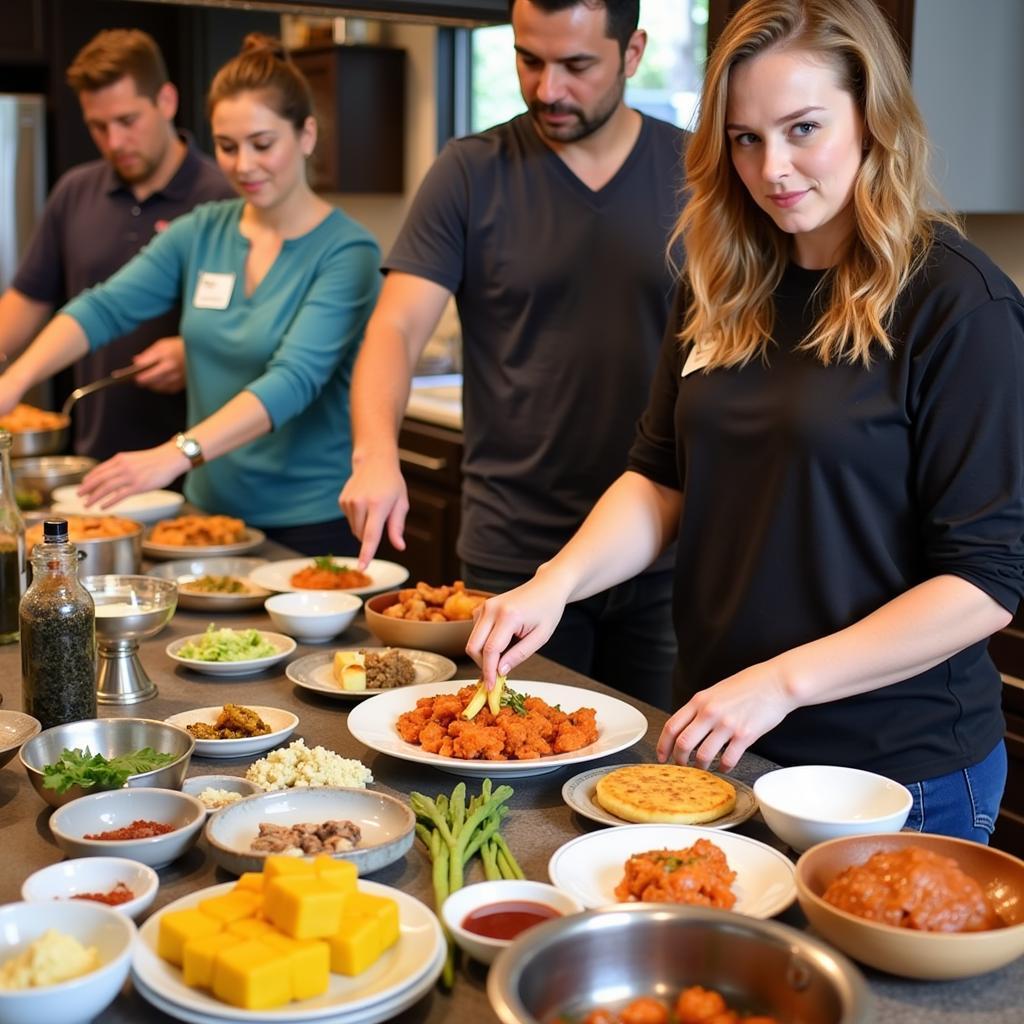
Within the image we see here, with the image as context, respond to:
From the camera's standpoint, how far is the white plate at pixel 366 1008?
3.32 feet

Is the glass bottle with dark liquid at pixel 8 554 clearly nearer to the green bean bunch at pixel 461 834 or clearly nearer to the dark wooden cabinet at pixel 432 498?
the green bean bunch at pixel 461 834

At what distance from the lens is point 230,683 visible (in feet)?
6.39

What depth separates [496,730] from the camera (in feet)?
5.11

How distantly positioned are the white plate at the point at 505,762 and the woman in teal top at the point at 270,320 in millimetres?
1027

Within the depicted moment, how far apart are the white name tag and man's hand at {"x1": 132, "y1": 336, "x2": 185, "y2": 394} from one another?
37 centimetres

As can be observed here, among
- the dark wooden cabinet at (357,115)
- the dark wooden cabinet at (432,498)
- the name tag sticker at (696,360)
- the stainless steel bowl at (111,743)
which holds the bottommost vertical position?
the dark wooden cabinet at (432,498)

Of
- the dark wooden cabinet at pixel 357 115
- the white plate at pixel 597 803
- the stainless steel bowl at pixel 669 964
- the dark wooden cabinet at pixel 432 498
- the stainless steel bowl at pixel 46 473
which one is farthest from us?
the dark wooden cabinet at pixel 357 115

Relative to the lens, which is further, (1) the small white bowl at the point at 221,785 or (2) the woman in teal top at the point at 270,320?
(2) the woman in teal top at the point at 270,320

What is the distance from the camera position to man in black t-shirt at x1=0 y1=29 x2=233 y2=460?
384 cm

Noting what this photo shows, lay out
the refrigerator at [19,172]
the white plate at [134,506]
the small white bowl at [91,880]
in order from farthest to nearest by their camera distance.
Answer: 1. the refrigerator at [19,172]
2. the white plate at [134,506]
3. the small white bowl at [91,880]

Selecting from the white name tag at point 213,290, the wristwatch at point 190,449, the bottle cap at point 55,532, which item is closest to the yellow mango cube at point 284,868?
the bottle cap at point 55,532

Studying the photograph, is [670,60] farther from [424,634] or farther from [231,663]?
A: [231,663]

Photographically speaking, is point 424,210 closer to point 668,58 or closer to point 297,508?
point 297,508

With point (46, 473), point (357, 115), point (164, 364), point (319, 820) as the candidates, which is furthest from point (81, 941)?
point (357, 115)
